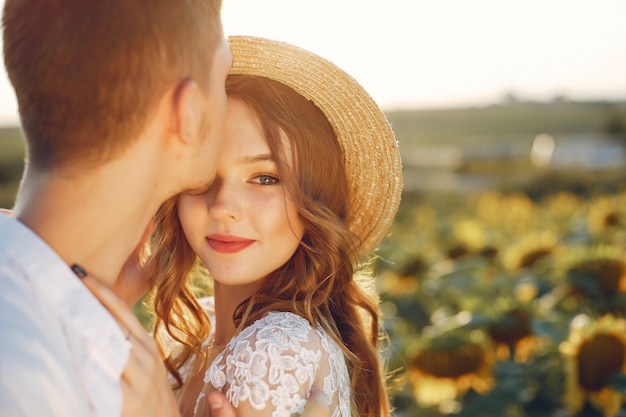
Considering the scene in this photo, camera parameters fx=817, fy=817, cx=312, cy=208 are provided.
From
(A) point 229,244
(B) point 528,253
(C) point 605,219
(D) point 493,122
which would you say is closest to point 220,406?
(A) point 229,244

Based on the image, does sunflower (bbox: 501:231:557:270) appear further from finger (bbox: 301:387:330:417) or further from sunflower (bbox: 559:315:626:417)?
finger (bbox: 301:387:330:417)

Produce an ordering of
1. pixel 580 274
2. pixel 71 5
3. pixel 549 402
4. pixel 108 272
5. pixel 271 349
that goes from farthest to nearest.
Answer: pixel 580 274, pixel 549 402, pixel 271 349, pixel 108 272, pixel 71 5

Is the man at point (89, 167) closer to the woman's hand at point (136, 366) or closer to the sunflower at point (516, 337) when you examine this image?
the woman's hand at point (136, 366)

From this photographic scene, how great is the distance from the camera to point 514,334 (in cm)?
339

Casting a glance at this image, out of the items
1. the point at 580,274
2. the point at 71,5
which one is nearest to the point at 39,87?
the point at 71,5

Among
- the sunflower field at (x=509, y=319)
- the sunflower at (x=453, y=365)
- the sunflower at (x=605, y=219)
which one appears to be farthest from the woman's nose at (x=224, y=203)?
the sunflower at (x=605, y=219)

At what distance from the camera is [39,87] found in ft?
4.37

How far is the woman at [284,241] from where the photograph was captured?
1839 mm

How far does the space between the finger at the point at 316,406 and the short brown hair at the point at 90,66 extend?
694 millimetres

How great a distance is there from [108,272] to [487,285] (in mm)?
2927

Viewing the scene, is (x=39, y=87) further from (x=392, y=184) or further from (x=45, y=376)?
(x=392, y=184)

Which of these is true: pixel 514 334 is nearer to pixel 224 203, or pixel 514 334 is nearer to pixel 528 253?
pixel 528 253

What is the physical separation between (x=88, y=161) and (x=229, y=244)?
711 mm

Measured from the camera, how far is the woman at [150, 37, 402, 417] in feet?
6.03
